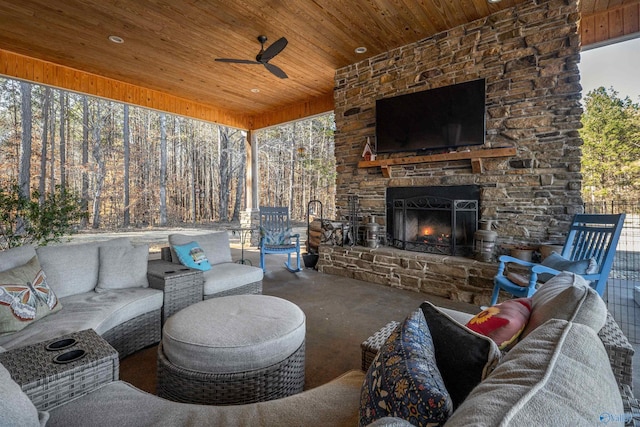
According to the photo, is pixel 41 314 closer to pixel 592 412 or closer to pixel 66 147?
pixel 592 412

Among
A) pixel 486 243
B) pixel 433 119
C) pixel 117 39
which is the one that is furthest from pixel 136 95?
pixel 486 243

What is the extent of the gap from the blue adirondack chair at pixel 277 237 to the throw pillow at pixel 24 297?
2.75 metres

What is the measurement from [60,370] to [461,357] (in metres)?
1.41

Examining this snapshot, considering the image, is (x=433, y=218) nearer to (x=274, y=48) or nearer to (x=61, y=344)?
(x=274, y=48)

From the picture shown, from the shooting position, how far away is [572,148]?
9.86ft

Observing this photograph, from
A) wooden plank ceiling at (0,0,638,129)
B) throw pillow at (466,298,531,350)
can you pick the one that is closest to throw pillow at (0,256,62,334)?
throw pillow at (466,298,531,350)

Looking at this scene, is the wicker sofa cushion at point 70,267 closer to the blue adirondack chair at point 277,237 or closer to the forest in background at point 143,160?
the forest in background at point 143,160

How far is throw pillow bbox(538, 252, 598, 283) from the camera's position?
7.34 ft

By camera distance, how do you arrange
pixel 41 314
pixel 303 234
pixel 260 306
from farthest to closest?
pixel 303 234
pixel 260 306
pixel 41 314

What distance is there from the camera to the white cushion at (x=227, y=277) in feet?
8.87

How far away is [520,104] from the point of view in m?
3.27

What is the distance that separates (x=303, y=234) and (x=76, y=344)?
688 cm

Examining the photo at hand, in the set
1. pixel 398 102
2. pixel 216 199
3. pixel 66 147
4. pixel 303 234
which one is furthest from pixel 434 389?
pixel 216 199

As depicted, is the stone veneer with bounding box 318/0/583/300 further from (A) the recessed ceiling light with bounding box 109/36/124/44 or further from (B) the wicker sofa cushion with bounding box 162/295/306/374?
(A) the recessed ceiling light with bounding box 109/36/124/44
